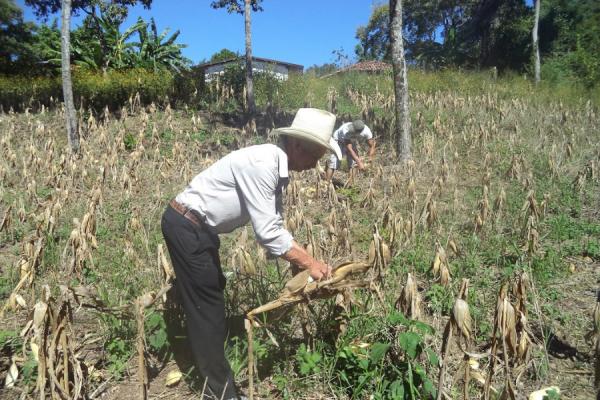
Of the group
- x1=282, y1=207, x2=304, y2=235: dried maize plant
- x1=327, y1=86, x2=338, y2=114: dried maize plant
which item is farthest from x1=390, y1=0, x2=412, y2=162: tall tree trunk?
x1=282, y1=207, x2=304, y2=235: dried maize plant

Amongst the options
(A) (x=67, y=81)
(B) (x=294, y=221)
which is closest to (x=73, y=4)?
(A) (x=67, y=81)

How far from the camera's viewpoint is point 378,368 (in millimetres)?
2438

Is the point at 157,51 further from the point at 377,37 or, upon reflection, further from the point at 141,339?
the point at 377,37

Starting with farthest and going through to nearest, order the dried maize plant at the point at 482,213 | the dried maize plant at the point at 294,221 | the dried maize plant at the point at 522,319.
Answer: the dried maize plant at the point at 482,213
the dried maize plant at the point at 294,221
the dried maize plant at the point at 522,319

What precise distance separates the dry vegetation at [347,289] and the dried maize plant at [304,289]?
1 centimetres

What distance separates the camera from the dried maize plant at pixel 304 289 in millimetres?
2121

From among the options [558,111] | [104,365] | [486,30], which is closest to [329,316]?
Answer: [104,365]

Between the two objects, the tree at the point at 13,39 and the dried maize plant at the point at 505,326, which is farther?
the tree at the point at 13,39

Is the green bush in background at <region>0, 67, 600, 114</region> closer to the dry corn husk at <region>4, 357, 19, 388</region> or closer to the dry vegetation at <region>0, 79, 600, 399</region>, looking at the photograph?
the dry vegetation at <region>0, 79, 600, 399</region>

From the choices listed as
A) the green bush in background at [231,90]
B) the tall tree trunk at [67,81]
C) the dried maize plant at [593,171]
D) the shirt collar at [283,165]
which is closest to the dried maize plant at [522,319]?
the shirt collar at [283,165]

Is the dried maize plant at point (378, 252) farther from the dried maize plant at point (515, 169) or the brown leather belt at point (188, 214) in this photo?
the dried maize plant at point (515, 169)

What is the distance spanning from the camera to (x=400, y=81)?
780cm

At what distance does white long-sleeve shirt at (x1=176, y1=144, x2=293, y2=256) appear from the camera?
2.22 meters

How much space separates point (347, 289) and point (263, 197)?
74 cm
